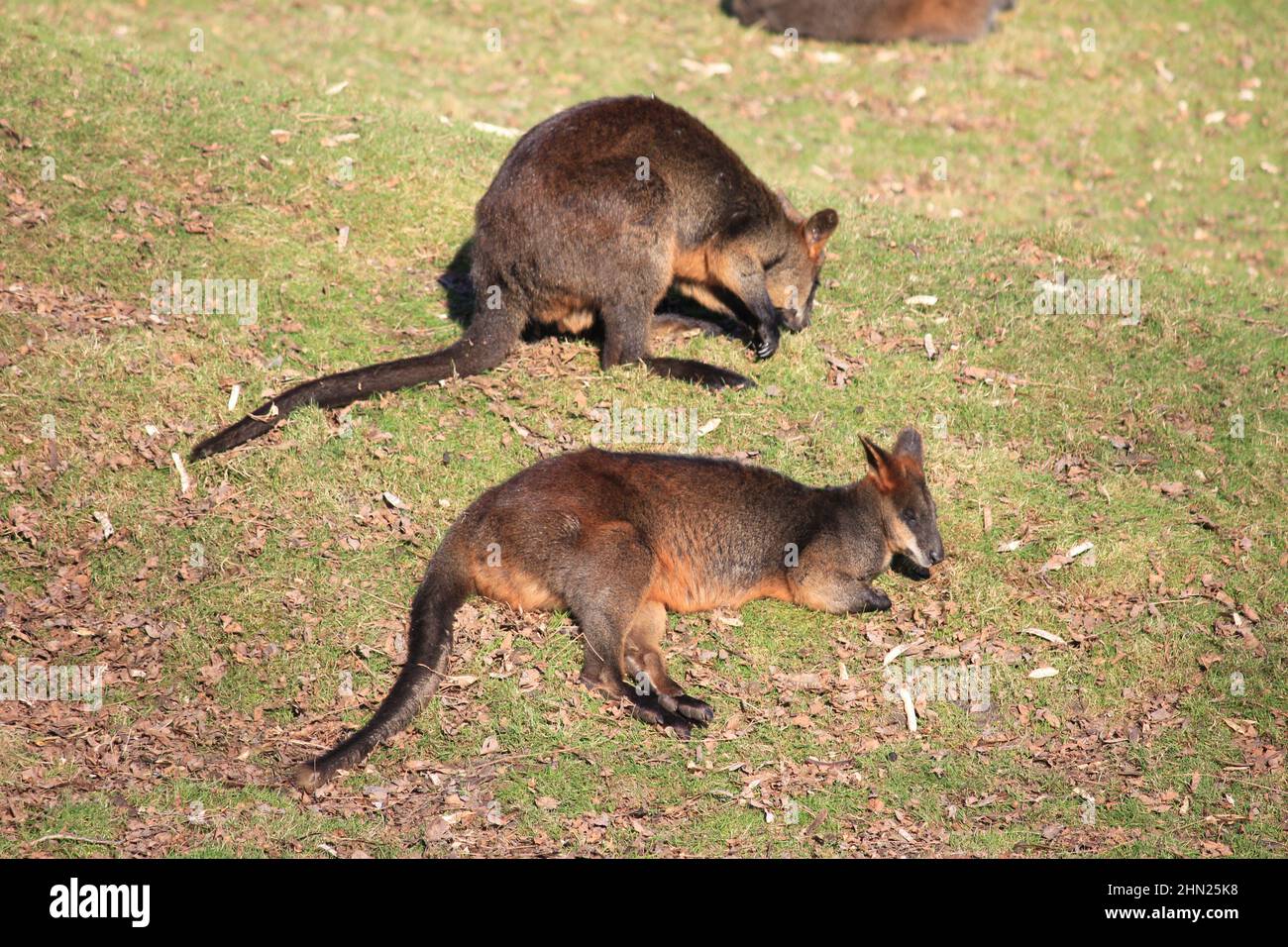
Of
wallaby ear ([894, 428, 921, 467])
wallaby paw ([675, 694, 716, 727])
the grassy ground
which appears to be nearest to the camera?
the grassy ground

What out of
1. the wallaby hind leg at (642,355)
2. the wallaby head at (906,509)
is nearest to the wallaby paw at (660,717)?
the wallaby head at (906,509)

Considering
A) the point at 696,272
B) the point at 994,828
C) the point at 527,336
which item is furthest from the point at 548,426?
the point at 994,828

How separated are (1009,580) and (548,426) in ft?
9.53

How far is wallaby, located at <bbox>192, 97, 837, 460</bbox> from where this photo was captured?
26.9 ft

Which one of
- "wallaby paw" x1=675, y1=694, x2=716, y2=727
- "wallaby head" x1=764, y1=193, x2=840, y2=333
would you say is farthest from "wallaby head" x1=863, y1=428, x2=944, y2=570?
"wallaby head" x1=764, y1=193, x2=840, y2=333

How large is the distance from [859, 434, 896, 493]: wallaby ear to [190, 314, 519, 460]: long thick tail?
2596 millimetres

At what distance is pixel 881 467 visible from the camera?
718cm

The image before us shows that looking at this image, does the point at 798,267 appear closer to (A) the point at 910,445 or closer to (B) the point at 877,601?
(A) the point at 910,445

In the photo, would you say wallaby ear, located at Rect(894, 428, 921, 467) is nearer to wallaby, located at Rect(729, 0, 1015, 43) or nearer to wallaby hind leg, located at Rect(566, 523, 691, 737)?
wallaby hind leg, located at Rect(566, 523, 691, 737)

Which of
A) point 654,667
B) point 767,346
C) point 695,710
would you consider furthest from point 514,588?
point 767,346

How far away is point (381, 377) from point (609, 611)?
2484 mm

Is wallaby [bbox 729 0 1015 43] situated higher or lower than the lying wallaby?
higher

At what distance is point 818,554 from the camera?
7141mm

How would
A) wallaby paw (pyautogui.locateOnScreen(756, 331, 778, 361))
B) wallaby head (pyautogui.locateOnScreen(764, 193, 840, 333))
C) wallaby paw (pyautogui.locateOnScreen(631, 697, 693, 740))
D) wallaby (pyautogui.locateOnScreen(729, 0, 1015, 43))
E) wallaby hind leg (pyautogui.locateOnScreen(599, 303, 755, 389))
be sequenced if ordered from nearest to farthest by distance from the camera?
wallaby paw (pyautogui.locateOnScreen(631, 697, 693, 740))
wallaby hind leg (pyautogui.locateOnScreen(599, 303, 755, 389))
wallaby paw (pyautogui.locateOnScreen(756, 331, 778, 361))
wallaby head (pyautogui.locateOnScreen(764, 193, 840, 333))
wallaby (pyautogui.locateOnScreen(729, 0, 1015, 43))
